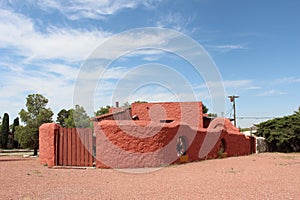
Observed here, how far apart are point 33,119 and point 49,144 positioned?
540 inches

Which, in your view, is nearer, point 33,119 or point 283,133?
point 33,119

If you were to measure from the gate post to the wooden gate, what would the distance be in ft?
0.64

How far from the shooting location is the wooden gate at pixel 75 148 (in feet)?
51.2

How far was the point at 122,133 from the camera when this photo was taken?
1558cm

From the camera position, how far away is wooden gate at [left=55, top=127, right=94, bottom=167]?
1561cm

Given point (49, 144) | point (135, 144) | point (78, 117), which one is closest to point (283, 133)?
point (78, 117)

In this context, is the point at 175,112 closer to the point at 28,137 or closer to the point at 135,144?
the point at 28,137

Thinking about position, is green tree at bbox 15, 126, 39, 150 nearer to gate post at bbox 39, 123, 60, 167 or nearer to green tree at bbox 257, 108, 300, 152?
gate post at bbox 39, 123, 60, 167

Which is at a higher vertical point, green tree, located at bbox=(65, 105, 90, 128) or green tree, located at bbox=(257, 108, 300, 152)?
green tree, located at bbox=(65, 105, 90, 128)

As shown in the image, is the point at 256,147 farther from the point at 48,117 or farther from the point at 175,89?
the point at 48,117

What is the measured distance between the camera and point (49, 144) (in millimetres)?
16359

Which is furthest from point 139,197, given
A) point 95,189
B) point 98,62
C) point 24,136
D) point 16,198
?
point 24,136

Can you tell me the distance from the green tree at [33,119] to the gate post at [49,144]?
9.61 metres

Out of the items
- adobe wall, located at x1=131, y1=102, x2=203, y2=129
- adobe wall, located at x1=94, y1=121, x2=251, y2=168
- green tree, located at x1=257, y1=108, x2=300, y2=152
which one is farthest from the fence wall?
green tree, located at x1=257, y1=108, x2=300, y2=152
